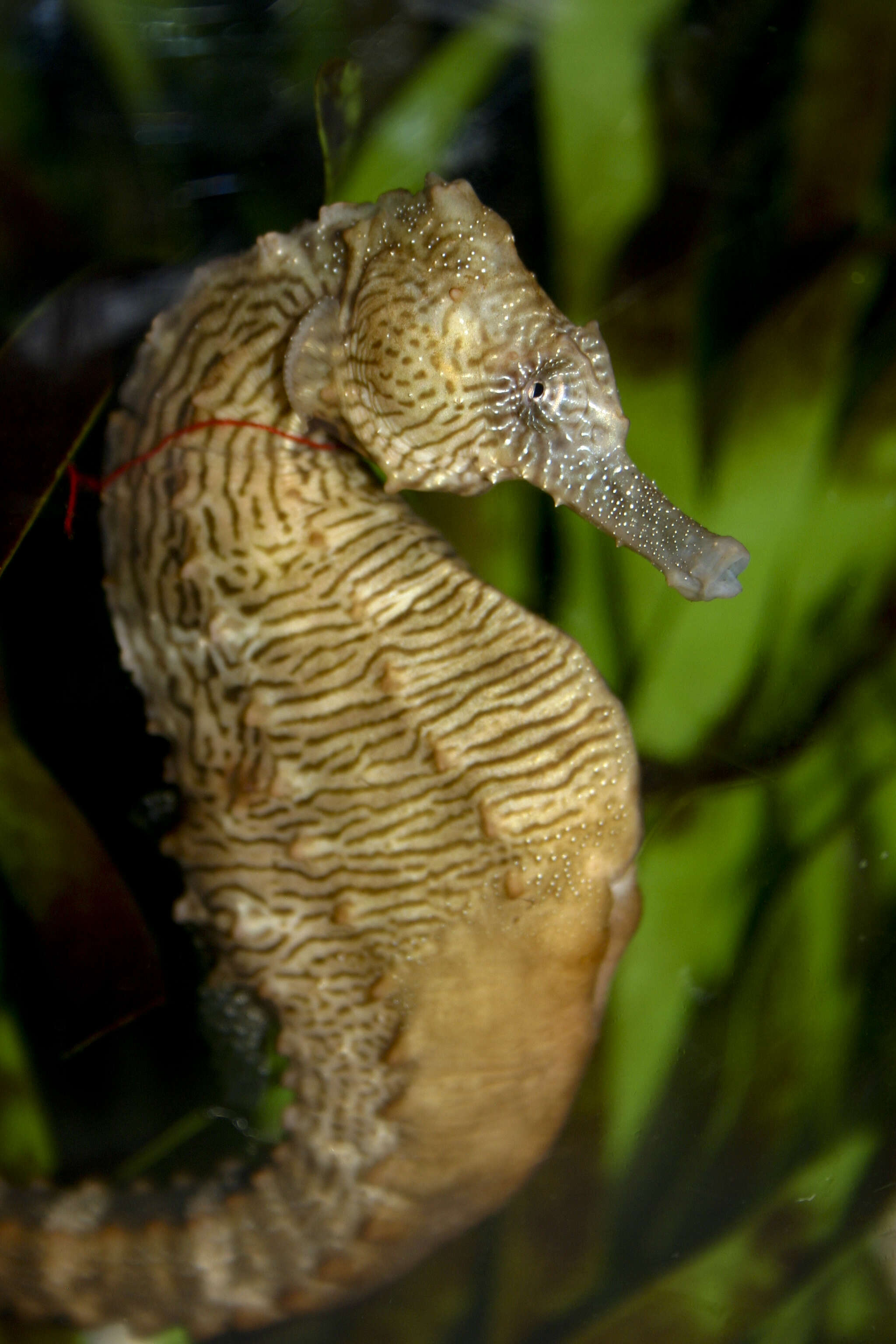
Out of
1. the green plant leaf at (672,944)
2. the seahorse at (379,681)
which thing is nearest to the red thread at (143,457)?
the seahorse at (379,681)

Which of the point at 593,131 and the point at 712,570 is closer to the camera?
the point at 712,570

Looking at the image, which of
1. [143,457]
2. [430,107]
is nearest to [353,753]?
[143,457]

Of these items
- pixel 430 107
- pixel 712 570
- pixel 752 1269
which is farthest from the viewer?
pixel 752 1269

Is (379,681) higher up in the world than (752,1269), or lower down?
higher up

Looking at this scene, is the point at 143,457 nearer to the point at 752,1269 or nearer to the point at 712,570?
the point at 712,570

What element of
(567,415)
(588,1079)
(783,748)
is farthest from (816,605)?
(588,1079)

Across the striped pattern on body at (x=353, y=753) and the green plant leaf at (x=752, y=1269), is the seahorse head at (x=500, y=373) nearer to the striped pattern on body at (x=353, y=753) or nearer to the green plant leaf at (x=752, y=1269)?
the striped pattern on body at (x=353, y=753)
